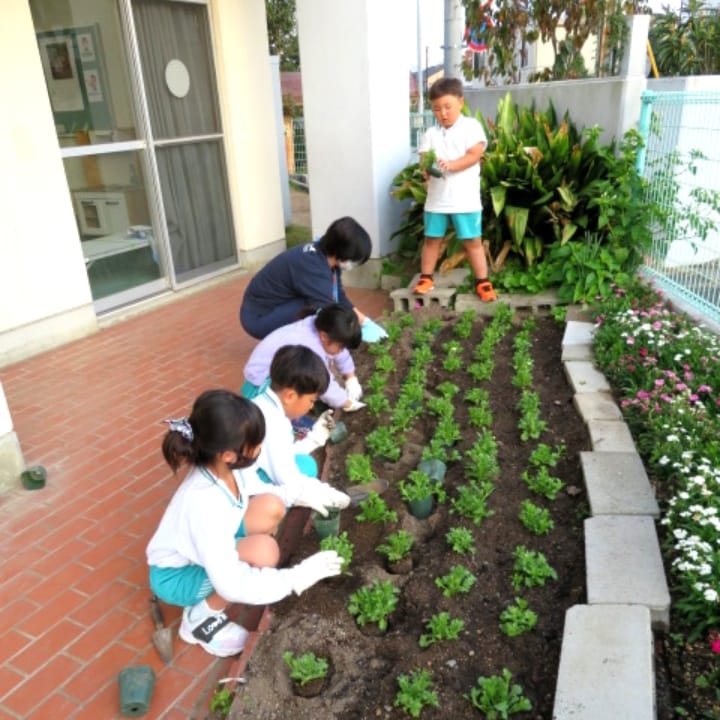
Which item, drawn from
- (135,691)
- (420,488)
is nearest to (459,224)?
(420,488)

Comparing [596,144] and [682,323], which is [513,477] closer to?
[682,323]

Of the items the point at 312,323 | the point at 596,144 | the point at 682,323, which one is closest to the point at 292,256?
the point at 312,323

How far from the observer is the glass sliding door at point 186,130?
19.4ft

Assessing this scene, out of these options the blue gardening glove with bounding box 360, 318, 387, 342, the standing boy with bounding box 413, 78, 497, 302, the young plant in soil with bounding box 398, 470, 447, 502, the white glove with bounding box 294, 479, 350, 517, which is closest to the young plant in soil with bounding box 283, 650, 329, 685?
the white glove with bounding box 294, 479, 350, 517

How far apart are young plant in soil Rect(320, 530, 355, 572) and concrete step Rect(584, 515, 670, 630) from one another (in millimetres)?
890

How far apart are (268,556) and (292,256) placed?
83.1 inches

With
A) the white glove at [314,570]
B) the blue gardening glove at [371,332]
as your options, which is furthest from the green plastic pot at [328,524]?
the blue gardening glove at [371,332]

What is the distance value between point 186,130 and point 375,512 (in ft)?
15.6

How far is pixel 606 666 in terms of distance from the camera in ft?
6.51

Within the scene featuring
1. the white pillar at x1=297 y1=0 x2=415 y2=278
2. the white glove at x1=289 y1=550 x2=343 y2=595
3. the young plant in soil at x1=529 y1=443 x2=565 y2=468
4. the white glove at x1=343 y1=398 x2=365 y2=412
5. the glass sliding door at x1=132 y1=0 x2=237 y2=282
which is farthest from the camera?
the glass sliding door at x1=132 y1=0 x2=237 y2=282

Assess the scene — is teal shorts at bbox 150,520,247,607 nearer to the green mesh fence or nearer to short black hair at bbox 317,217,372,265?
short black hair at bbox 317,217,372,265

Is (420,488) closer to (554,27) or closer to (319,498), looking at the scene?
(319,498)

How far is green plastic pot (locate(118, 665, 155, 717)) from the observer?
2.14 meters

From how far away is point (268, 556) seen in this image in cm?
238
